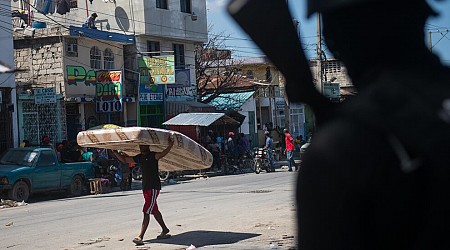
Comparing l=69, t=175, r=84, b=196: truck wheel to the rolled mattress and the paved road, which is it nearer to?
the paved road

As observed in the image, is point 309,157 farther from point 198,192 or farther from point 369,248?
point 198,192

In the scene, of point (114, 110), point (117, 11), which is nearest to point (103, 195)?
point (114, 110)

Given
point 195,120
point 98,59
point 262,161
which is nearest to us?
point 262,161

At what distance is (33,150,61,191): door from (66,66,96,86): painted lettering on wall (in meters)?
8.56

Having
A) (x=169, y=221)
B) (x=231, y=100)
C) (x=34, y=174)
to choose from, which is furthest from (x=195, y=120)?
(x=169, y=221)

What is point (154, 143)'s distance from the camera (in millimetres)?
12383

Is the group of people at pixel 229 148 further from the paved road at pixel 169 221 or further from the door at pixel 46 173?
the door at pixel 46 173

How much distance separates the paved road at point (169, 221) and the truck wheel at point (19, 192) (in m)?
0.55

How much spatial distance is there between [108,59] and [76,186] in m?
11.2

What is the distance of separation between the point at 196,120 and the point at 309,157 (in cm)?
3024

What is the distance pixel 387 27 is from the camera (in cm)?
156

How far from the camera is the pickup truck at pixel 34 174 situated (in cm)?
2080

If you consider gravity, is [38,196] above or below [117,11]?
below

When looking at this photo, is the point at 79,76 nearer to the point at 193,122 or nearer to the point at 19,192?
the point at 193,122
